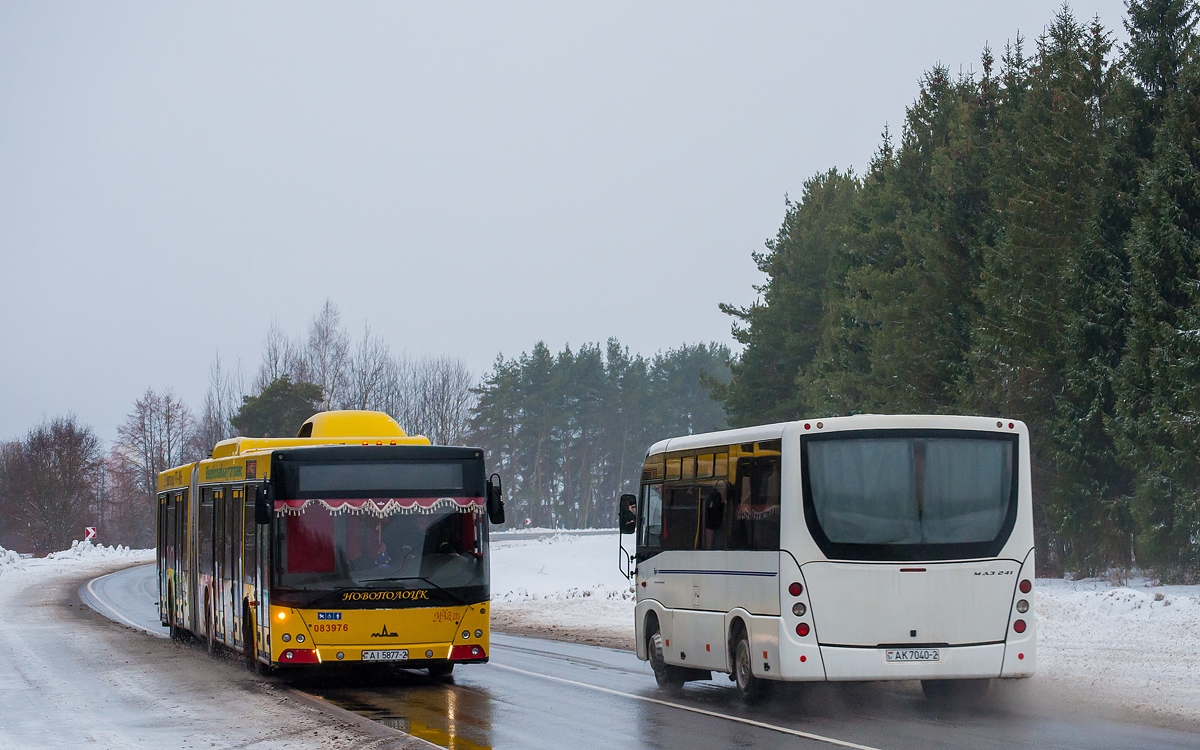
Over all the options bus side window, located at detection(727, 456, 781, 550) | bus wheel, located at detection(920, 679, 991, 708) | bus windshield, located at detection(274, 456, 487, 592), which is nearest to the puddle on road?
bus windshield, located at detection(274, 456, 487, 592)

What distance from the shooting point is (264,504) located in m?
16.7

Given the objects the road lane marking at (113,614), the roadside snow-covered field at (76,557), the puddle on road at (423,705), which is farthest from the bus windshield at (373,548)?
the roadside snow-covered field at (76,557)

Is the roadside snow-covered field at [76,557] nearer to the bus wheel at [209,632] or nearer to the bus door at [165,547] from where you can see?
the bus door at [165,547]

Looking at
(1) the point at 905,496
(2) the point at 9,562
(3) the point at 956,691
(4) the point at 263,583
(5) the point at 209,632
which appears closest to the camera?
(1) the point at 905,496

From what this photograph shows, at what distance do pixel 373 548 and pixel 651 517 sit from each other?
3.40 m

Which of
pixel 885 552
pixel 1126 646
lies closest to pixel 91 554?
pixel 1126 646

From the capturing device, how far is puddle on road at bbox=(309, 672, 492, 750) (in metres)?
12.7

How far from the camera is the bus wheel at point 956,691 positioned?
14539mm

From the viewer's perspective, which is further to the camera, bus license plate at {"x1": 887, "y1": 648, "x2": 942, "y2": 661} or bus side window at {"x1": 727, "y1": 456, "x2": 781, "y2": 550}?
bus side window at {"x1": 727, "y1": 456, "x2": 781, "y2": 550}

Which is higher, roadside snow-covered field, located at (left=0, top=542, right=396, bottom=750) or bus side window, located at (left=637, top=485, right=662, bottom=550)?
bus side window, located at (left=637, top=485, right=662, bottom=550)

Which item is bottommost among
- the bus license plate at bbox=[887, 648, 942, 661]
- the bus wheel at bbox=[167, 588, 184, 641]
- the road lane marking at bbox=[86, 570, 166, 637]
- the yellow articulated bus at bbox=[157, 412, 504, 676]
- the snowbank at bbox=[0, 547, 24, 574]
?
the snowbank at bbox=[0, 547, 24, 574]

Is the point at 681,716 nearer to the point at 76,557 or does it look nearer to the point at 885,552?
the point at 885,552

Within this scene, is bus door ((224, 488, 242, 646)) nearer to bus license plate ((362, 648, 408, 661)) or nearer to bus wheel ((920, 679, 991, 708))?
bus license plate ((362, 648, 408, 661))

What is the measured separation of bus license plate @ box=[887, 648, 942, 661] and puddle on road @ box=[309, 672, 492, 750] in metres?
3.83
